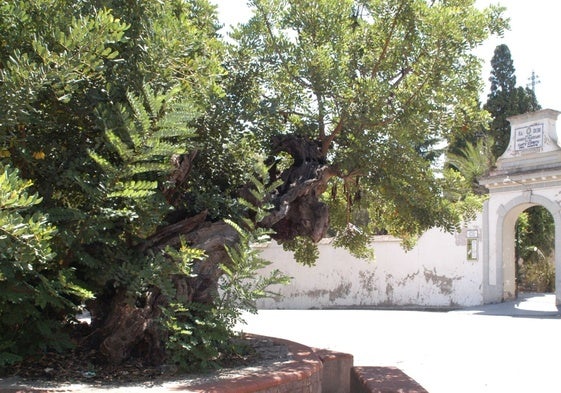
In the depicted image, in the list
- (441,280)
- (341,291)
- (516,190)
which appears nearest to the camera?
(516,190)

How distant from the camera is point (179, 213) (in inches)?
224

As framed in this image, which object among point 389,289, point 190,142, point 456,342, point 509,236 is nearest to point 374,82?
point 190,142

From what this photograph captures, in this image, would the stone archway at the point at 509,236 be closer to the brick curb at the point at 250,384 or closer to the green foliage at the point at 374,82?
the green foliage at the point at 374,82

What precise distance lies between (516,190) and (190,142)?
49.9 ft

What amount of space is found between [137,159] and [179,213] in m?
1.68

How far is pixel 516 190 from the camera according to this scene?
1803 centimetres

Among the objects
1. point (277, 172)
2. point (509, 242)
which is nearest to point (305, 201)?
point (277, 172)

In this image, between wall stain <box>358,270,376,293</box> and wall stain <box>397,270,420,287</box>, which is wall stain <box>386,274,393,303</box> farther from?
wall stain <box>358,270,376,293</box>

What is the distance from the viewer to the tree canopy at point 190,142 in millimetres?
4074

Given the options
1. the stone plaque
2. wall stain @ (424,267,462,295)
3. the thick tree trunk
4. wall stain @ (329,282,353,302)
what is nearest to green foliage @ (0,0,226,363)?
the thick tree trunk

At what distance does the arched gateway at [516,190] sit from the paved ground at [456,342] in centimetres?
105

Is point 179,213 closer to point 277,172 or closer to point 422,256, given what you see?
point 277,172

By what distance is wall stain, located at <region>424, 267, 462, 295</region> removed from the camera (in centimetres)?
1936

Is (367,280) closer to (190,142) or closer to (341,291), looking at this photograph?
(341,291)
